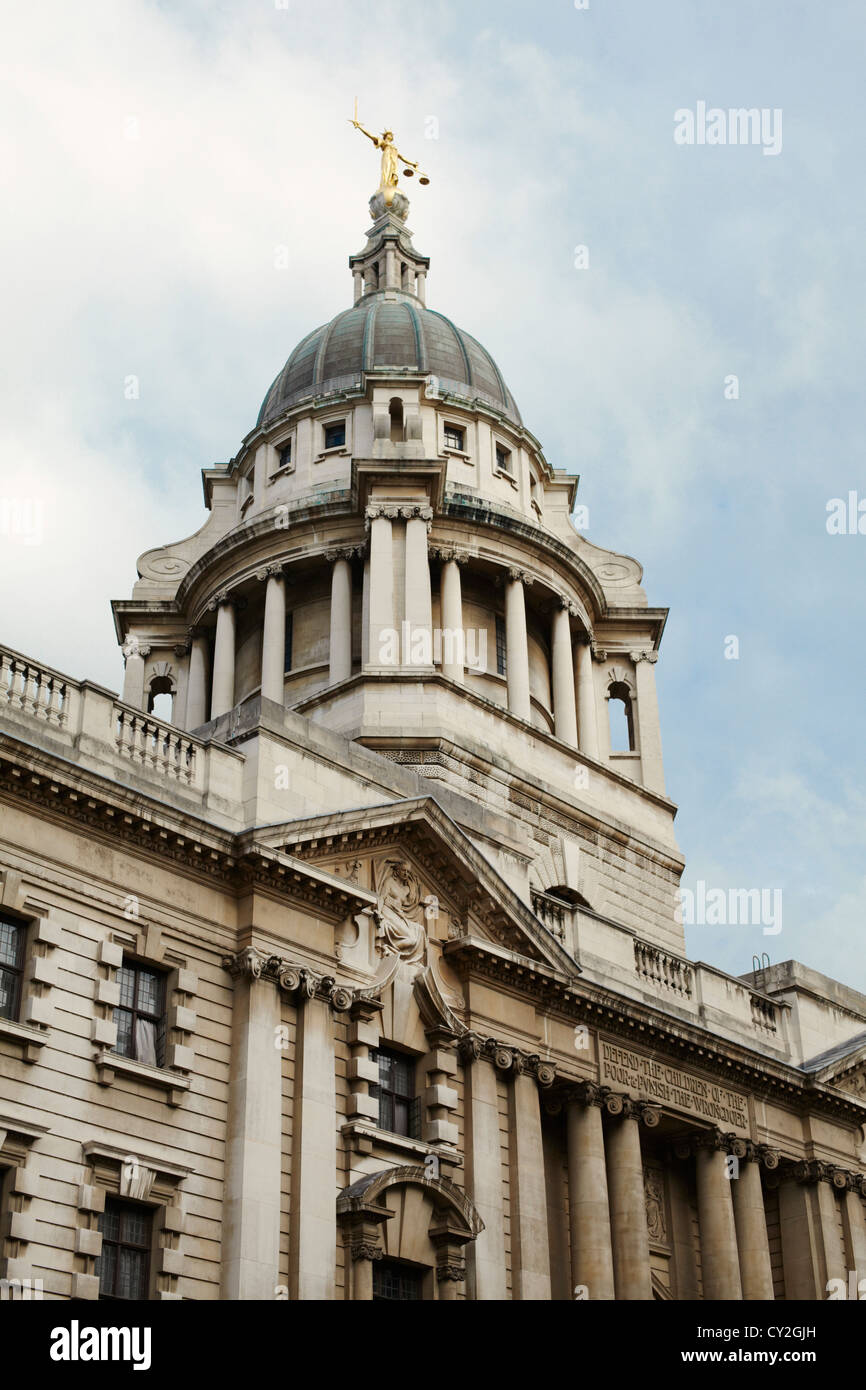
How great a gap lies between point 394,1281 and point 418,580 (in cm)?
2231

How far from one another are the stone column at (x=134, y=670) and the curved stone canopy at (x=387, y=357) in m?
8.86

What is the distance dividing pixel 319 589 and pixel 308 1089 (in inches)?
1036

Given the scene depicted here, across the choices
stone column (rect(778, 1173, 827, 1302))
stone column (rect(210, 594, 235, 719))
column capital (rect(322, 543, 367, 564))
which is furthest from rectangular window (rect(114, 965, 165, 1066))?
column capital (rect(322, 543, 367, 564))

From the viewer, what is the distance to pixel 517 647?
165 feet

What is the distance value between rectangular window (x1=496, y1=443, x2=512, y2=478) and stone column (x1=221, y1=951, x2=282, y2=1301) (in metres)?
30.8

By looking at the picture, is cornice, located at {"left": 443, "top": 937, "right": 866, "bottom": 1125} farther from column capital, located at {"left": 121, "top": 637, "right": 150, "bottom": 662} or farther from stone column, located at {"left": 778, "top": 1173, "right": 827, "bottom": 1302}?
column capital, located at {"left": 121, "top": 637, "right": 150, "bottom": 662}

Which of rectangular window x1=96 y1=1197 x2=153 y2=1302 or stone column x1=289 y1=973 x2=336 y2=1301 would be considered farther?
stone column x1=289 y1=973 x2=336 y2=1301

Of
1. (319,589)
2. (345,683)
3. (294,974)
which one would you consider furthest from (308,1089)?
(319,589)

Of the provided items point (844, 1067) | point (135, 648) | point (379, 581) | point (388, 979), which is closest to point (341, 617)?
point (379, 581)

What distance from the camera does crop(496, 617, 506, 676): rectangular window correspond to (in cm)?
5188

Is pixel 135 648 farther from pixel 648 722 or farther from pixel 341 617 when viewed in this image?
pixel 648 722

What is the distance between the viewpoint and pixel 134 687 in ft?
180
